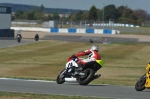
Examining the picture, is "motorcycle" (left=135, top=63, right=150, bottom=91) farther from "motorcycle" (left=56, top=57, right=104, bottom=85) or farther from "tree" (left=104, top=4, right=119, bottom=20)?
"tree" (left=104, top=4, right=119, bottom=20)

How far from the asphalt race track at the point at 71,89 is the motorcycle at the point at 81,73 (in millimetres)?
217

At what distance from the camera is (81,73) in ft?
59.5

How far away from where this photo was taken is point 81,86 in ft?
58.2

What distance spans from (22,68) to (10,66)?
1.68 m

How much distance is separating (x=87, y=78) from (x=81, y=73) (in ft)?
1.08

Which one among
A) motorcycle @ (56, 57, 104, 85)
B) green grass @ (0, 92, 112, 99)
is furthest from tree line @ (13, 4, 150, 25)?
green grass @ (0, 92, 112, 99)

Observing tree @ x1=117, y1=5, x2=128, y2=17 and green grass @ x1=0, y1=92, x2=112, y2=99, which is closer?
green grass @ x1=0, y1=92, x2=112, y2=99

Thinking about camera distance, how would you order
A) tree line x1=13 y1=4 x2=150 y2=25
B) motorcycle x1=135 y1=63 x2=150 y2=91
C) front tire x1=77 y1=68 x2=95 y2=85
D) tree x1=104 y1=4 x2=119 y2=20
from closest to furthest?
motorcycle x1=135 y1=63 x2=150 y2=91, front tire x1=77 y1=68 x2=95 y2=85, tree line x1=13 y1=4 x2=150 y2=25, tree x1=104 y1=4 x2=119 y2=20

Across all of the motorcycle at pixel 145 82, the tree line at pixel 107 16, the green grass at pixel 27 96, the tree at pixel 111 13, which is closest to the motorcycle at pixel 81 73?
the motorcycle at pixel 145 82

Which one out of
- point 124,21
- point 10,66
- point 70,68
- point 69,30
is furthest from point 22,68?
point 124,21

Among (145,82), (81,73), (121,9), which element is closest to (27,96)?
(145,82)

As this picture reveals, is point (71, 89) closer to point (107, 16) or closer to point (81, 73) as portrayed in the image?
point (81, 73)

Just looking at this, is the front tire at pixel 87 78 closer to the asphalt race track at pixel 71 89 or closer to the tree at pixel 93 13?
the asphalt race track at pixel 71 89

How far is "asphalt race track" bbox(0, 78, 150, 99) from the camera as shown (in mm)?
15271
